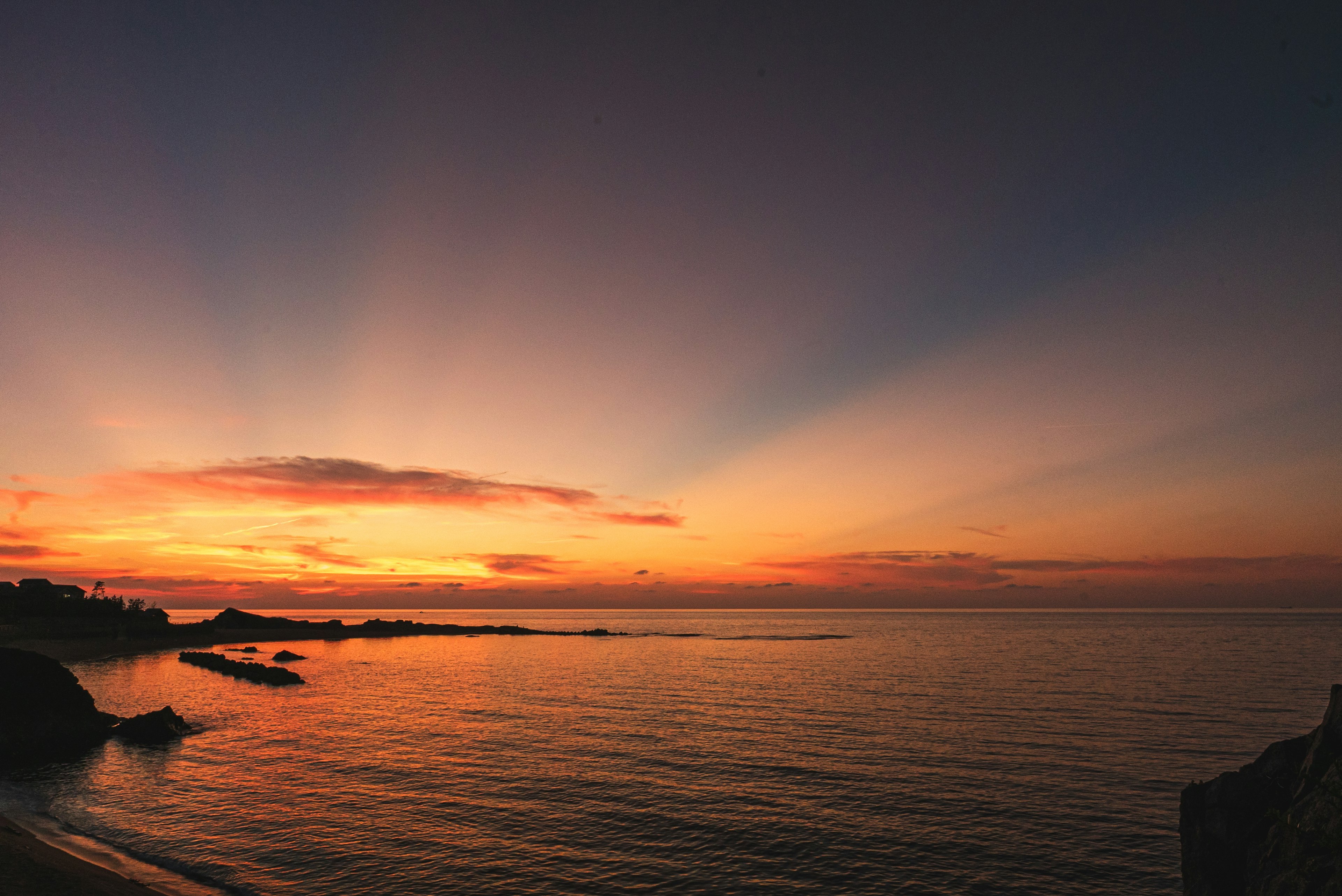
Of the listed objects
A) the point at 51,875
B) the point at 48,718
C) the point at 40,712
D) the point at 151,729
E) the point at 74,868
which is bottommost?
the point at 151,729

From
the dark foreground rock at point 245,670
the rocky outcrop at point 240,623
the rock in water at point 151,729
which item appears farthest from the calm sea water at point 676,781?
the rocky outcrop at point 240,623

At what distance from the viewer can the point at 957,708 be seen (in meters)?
58.9

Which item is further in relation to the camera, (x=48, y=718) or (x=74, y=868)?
(x=48, y=718)

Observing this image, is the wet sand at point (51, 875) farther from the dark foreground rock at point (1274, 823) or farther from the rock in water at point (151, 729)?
the dark foreground rock at point (1274, 823)

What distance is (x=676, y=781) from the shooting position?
36375 millimetres

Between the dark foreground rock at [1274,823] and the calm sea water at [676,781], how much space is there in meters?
4.86

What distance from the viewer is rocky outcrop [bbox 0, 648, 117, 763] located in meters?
41.0

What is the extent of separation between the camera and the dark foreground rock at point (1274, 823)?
14.8 m

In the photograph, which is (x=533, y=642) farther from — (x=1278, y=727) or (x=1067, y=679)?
(x=1278, y=727)

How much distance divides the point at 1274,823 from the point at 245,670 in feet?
321

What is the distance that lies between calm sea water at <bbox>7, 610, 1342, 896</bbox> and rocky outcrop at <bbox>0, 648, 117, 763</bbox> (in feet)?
8.77

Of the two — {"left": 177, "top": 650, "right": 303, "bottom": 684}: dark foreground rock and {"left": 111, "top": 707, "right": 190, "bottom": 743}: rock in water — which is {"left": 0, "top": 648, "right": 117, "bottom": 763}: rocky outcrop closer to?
{"left": 111, "top": 707, "right": 190, "bottom": 743}: rock in water

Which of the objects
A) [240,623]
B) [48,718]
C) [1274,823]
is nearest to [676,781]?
[1274,823]

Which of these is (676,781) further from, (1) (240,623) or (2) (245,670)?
(1) (240,623)
